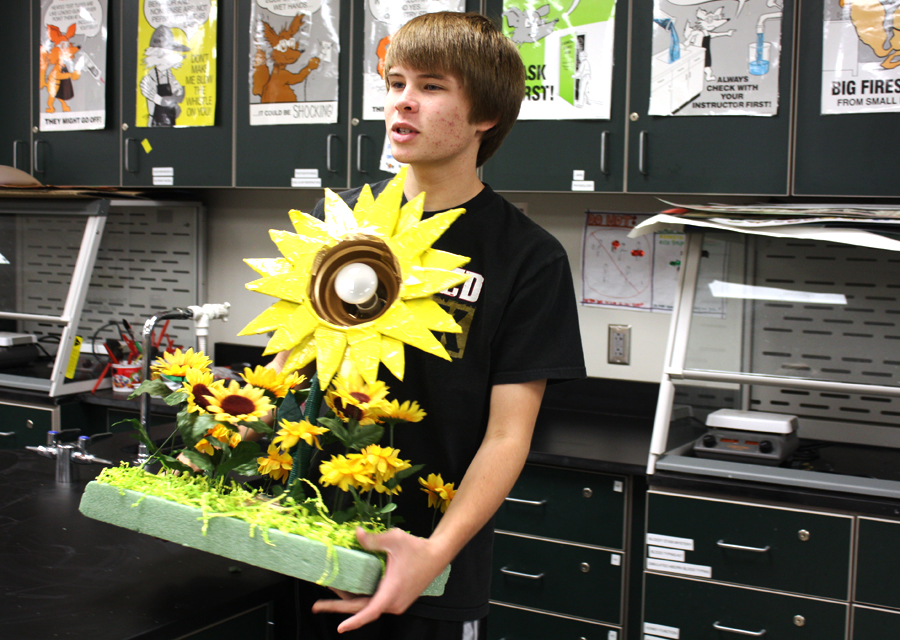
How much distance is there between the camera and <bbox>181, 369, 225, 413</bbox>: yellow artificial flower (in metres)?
0.90

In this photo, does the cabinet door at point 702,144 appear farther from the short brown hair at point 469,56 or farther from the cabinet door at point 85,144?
the cabinet door at point 85,144

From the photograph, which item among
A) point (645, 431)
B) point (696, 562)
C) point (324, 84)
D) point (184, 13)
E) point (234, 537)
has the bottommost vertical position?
point (696, 562)

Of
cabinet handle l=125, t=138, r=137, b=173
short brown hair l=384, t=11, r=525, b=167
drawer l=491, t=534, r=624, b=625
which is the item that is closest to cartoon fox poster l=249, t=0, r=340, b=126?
cabinet handle l=125, t=138, r=137, b=173

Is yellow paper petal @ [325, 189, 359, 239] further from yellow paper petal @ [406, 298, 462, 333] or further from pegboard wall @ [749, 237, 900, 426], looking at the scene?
pegboard wall @ [749, 237, 900, 426]

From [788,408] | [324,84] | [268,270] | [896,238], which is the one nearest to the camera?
[268,270]

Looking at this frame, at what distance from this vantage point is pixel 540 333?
102cm

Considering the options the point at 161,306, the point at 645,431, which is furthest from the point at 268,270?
the point at 161,306

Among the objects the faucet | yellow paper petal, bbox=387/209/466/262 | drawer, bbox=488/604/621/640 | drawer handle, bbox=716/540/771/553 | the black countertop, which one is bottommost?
drawer, bbox=488/604/621/640

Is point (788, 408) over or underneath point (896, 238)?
underneath

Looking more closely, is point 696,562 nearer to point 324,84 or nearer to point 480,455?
point 480,455

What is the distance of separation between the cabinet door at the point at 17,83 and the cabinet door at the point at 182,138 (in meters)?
0.49

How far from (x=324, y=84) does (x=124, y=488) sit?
1860 mm

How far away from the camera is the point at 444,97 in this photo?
0.97 meters

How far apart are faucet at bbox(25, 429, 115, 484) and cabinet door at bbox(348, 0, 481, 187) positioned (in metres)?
1.20
